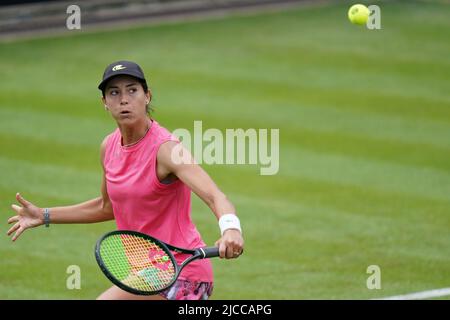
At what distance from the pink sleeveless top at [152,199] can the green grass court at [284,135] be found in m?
2.67

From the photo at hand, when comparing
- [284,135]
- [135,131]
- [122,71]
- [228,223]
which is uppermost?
[284,135]

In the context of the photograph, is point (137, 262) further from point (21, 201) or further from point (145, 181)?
point (21, 201)

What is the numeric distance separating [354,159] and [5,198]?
441cm

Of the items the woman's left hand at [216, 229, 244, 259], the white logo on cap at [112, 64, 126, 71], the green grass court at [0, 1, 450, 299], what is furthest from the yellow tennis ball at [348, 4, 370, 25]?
the woman's left hand at [216, 229, 244, 259]

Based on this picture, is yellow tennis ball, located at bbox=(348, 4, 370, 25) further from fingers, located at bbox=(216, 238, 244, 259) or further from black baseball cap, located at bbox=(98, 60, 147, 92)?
fingers, located at bbox=(216, 238, 244, 259)

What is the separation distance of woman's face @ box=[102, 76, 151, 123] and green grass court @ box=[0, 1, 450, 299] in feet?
10.3

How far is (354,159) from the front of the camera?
13.2 metres

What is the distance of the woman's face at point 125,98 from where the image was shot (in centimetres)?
691

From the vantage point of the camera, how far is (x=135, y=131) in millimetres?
7000

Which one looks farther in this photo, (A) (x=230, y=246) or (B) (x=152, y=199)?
(B) (x=152, y=199)

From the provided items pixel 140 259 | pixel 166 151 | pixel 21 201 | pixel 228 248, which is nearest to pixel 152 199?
pixel 166 151

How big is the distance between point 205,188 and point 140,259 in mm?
634

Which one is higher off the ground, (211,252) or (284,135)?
(284,135)
